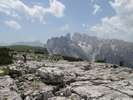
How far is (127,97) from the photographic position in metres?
21.4

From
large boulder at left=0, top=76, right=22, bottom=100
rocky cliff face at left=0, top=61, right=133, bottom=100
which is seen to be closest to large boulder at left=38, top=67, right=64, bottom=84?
rocky cliff face at left=0, top=61, right=133, bottom=100

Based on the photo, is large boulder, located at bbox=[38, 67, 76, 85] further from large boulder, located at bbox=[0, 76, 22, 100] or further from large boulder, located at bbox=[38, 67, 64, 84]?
large boulder, located at bbox=[0, 76, 22, 100]

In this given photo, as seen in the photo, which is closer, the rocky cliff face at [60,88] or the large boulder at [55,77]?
the rocky cliff face at [60,88]

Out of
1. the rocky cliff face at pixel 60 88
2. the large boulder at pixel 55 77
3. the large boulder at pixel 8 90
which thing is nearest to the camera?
the large boulder at pixel 8 90

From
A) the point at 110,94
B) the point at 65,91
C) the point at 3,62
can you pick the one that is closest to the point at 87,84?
the point at 65,91

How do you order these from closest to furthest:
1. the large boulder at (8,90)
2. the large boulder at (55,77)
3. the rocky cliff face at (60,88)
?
the large boulder at (8,90) → the rocky cliff face at (60,88) → the large boulder at (55,77)

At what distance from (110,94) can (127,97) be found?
1681 mm

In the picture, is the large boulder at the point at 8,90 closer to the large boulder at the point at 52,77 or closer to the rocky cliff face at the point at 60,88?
the rocky cliff face at the point at 60,88

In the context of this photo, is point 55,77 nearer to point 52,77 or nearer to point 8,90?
point 52,77

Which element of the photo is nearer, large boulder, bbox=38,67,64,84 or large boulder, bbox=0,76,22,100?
large boulder, bbox=0,76,22,100

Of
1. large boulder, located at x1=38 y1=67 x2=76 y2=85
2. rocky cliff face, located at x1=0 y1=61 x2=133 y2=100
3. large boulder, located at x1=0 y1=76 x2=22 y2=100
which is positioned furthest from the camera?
large boulder, located at x1=38 y1=67 x2=76 y2=85

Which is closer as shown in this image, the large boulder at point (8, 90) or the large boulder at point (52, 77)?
the large boulder at point (8, 90)

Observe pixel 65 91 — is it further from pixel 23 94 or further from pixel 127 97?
pixel 127 97

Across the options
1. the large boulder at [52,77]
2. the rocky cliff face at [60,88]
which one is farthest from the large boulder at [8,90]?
the large boulder at [52,77]
